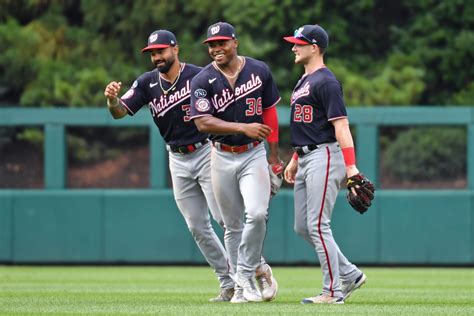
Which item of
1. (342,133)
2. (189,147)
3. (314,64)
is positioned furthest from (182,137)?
(342,133)

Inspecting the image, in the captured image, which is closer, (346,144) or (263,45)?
(346,144)

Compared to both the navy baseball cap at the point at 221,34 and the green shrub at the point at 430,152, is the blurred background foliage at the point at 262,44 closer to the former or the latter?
the green shrub at the point at 430,152

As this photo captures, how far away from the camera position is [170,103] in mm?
9617

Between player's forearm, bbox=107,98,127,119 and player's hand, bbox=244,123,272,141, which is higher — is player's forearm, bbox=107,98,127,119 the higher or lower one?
the higher one

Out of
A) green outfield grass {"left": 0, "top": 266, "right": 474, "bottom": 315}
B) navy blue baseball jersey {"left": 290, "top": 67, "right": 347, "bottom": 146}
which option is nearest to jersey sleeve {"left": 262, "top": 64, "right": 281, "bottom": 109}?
navy blue baseball jersey {"left": 290, "top": 67, "right": 347, "bottom": 146}

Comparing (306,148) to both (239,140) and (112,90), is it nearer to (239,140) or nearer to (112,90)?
(239,140)

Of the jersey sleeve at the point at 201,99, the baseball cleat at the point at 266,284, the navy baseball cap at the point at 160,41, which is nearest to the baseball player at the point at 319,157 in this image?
the baseball cleat at the point at 266,284

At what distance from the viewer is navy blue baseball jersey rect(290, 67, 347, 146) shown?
346 inches

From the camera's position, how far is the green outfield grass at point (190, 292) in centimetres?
834

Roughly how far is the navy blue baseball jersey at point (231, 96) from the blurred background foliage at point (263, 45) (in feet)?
40.5

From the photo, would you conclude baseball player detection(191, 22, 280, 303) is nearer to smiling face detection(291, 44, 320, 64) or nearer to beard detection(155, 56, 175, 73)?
smiling face detection(291, 44, 320, 64)

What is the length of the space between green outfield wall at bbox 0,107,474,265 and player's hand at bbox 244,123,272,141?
7.46 metres

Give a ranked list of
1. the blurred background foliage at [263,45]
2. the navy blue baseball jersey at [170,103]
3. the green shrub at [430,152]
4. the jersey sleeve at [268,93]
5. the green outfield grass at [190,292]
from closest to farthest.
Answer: the green outfield grass at [190,292] < the jersey sleeve at [268,93] < the navy blue baseball jersey at [170,103] < the green shrub at [430,152] < the blurred background foliage at [263,45]

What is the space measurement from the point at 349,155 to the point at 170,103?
1.67m
